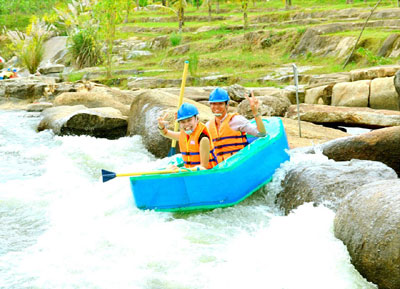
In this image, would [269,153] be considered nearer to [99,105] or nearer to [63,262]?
[63,262]

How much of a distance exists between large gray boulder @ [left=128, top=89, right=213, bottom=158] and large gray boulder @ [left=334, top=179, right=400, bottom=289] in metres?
3.85

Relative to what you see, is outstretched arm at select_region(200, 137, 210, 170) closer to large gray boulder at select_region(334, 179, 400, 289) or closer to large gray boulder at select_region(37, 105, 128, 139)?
large gray boulder at select_region(334, 179, 400, 289)

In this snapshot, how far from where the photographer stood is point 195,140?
4.73 meters

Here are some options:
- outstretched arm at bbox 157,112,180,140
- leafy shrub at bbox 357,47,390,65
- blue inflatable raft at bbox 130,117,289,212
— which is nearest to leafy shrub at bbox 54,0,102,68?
leafy shrub at bbox 357,47,390,65

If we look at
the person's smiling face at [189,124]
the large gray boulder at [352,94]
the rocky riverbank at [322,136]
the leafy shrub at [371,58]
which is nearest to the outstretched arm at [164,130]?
the person's smiling face at [189,124]

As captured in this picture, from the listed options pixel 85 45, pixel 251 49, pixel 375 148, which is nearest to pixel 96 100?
pixel 375 148

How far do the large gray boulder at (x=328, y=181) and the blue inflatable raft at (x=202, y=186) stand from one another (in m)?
0.37

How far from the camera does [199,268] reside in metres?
3.56

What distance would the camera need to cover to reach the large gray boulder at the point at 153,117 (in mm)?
7344

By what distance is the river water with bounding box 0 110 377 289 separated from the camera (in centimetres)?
339

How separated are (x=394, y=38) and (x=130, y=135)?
26.5ft

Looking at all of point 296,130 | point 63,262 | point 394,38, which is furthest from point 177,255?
point 394,38

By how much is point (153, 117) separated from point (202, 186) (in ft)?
11.3

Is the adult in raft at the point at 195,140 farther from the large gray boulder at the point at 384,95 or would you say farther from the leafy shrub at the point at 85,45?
the leafy shrub at the point at 85,45
